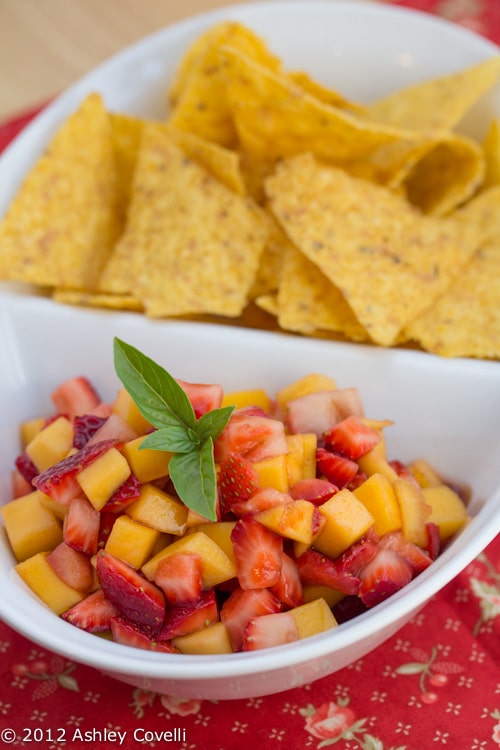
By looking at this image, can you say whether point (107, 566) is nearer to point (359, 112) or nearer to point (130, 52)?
point (359, 112)

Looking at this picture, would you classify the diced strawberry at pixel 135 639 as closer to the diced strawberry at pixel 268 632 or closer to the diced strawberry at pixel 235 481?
the diced strawberry at pixel 268 632

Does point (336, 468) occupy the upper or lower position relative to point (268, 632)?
upper

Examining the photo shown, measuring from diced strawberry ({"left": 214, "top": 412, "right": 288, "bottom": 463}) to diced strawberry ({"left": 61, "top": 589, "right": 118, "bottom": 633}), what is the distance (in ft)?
0.95

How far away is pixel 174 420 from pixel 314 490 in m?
0.26

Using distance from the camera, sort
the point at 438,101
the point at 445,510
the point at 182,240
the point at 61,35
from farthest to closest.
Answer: the point at 61,35 → the point at 438,101 → the point at 182,240 → the point at 445,510

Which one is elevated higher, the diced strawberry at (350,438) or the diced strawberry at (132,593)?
the diced strawberry at (350,438)

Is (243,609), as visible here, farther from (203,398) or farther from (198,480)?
(203,398)

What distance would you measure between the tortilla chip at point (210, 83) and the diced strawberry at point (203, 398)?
0.84 meters

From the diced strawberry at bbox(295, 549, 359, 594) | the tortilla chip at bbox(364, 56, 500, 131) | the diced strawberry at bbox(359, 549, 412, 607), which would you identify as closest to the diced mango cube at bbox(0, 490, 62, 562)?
the diced strawberry at bbox(295, 549, 359, 594)

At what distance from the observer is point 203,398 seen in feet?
4.65

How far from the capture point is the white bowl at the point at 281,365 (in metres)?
1.18

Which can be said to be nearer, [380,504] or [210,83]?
[380,504]

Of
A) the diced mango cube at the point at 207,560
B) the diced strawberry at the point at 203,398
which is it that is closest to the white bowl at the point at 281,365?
the diced mango cube at the point at 207,560

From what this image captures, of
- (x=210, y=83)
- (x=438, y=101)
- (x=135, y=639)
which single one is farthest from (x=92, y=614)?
(x=438, y=101)
